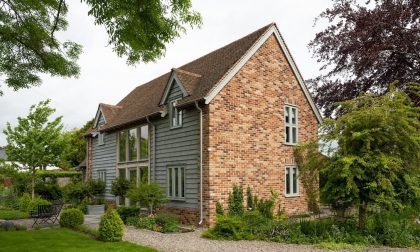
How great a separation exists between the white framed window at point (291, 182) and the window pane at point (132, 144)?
9.01 meters

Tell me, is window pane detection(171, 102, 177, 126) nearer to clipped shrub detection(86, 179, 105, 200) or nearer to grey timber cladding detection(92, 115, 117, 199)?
grey timber cladding detection(92, 115, 117, 199)

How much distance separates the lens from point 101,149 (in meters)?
29.3

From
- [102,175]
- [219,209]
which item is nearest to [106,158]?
[102,175]

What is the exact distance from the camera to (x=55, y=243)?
12742 mm

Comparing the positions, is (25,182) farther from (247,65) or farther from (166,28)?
(166,28)

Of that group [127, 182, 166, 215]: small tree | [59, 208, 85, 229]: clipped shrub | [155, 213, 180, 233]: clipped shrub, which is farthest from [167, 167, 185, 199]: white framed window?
[59, 208, 85, 229]: clipped shrub

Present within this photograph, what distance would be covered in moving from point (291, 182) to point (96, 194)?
13.6 m

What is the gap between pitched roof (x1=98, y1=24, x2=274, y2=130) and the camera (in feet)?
62.0

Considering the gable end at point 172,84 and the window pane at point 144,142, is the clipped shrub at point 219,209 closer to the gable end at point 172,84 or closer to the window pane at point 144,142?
the gable end at point 172,84

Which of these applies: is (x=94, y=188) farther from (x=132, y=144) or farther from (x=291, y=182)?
(x=291, y=182)

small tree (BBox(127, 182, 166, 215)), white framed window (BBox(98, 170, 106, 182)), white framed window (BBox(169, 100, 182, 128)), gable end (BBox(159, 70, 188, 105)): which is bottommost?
small tree (BBox(127, 182, 166, 215))

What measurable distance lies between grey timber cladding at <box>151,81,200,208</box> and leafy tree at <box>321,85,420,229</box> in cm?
630

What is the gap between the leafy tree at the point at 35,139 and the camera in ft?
94.1

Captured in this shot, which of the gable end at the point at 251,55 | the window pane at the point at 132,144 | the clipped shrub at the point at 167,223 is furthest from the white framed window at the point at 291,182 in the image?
the window pane at the point at 132,144
